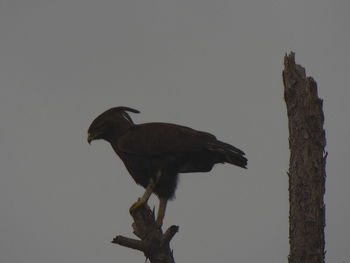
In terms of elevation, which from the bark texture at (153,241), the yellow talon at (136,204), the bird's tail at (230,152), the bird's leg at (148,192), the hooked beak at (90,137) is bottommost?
the bark texture at (153,241)

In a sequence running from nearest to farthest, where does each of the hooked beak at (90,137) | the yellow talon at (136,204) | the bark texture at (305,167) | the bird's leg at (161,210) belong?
1. the bark texture at (305,167)
2. the yellow talon at (136,204)
3. the bird's leg at (161,210)
4. the hooked beak at (90,137)

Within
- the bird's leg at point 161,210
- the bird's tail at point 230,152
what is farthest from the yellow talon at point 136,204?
the bird's tail at point 230,152

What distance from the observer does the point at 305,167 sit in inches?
306

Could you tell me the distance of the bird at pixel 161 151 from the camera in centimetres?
873

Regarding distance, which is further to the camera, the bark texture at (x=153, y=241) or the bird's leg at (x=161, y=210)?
the bird's leg at (x=161, y=210)

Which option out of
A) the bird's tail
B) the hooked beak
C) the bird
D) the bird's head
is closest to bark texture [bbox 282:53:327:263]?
the bird's tail

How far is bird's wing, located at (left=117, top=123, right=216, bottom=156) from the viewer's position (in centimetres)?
877

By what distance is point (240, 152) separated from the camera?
852cm

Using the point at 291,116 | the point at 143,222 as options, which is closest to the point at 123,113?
the point at 143,222

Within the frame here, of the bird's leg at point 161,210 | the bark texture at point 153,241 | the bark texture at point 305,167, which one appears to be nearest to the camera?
the bark texture at point 305,167

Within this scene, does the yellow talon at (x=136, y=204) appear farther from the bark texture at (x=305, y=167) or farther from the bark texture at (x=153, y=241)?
the bark texture at (x=305, y=167)

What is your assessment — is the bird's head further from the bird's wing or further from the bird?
the bird's wing

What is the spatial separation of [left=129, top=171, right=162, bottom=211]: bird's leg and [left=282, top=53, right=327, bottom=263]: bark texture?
1.78m

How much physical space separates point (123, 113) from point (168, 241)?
6.93 feet
